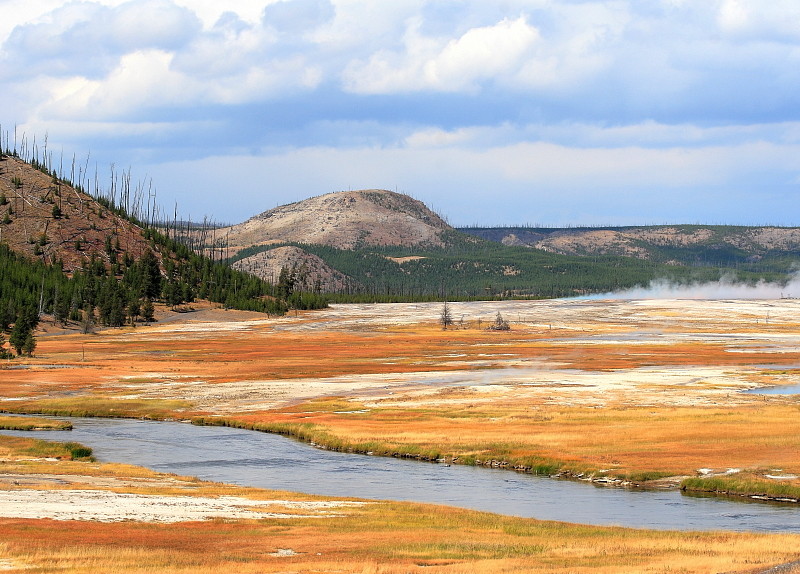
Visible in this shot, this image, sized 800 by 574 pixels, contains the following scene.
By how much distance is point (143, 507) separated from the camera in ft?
119

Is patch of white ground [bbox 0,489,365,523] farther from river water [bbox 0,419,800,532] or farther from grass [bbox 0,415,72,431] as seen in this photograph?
grass [bbox 0,415,72,431]

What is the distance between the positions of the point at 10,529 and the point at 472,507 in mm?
19891

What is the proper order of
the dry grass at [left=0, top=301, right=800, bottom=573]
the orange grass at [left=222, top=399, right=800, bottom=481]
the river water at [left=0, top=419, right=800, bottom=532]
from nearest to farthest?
the dry grass at [left=0, top=301, right=800, bottom=573] < the river water at [left=0, top=419, right=800, bottom=532] < the orange grass at [left=222, top=399, right=800, bottom=481]

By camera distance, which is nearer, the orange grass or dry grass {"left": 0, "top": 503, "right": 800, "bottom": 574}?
dry grass {"left": 0, "top": 503, "right": 800, "bottom": 574}

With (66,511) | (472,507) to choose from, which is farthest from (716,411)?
(66,511)

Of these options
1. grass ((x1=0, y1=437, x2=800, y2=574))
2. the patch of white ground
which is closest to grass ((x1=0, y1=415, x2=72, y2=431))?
the patch of white ground

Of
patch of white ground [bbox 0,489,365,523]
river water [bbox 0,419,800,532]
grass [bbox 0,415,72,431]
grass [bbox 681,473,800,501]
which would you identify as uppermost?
grass [bbox 681,473,800,501]

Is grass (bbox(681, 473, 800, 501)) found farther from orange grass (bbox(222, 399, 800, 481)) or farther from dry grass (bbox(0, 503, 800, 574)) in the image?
dry grass (bbox(0, 503, 800, 574))

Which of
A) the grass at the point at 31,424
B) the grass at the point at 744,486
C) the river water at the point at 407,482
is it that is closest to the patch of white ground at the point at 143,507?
the river water at the point at 407,482

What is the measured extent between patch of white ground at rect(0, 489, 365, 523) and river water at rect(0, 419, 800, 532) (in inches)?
286

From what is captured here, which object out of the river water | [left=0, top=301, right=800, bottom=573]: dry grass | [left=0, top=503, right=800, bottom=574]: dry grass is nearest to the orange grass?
[left=0, top=301, right=800, bottom=573]: dry grass

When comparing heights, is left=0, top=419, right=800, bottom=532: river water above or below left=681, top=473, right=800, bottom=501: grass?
below

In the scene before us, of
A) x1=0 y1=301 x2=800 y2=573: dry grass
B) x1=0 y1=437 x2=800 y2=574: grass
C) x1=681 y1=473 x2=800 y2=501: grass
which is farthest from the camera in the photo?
x1=681 y1=473 x2=800 y2=501: grass

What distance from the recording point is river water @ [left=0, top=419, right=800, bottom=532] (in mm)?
40812
